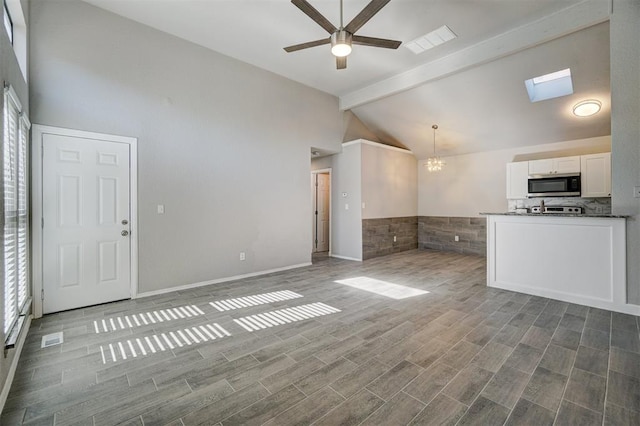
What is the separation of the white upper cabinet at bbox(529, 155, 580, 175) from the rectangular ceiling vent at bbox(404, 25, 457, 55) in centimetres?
346

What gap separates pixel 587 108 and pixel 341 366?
6.06 m

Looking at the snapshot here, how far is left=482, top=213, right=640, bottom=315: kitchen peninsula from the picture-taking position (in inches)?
130

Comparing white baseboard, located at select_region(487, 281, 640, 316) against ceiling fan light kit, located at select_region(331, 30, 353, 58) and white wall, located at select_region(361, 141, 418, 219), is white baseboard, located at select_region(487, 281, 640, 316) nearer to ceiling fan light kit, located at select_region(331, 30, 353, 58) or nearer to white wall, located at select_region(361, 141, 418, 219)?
white wall, located at select_region(361, 141, 418, 219)

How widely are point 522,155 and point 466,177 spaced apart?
127cm

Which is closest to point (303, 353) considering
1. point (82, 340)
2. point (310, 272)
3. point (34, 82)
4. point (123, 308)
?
point (82, 340)

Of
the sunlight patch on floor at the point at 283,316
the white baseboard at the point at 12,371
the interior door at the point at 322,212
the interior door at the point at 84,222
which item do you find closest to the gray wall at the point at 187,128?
the interior door at the point at 84,222

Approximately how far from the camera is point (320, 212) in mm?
7824

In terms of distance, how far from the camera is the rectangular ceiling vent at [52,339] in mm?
2617

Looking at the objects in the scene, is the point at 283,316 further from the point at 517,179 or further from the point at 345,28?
the point at 517,179

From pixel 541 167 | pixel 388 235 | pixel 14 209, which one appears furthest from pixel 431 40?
pixel 14 209

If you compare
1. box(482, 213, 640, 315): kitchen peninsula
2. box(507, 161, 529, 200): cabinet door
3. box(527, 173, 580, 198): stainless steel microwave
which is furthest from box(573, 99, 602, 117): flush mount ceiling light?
box(482, 213, 640, 315): kitchen peninsula

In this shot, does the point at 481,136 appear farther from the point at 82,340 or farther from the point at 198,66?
the point at 82,340

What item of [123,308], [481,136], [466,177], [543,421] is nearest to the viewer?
[543,421]

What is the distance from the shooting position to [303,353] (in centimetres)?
242
